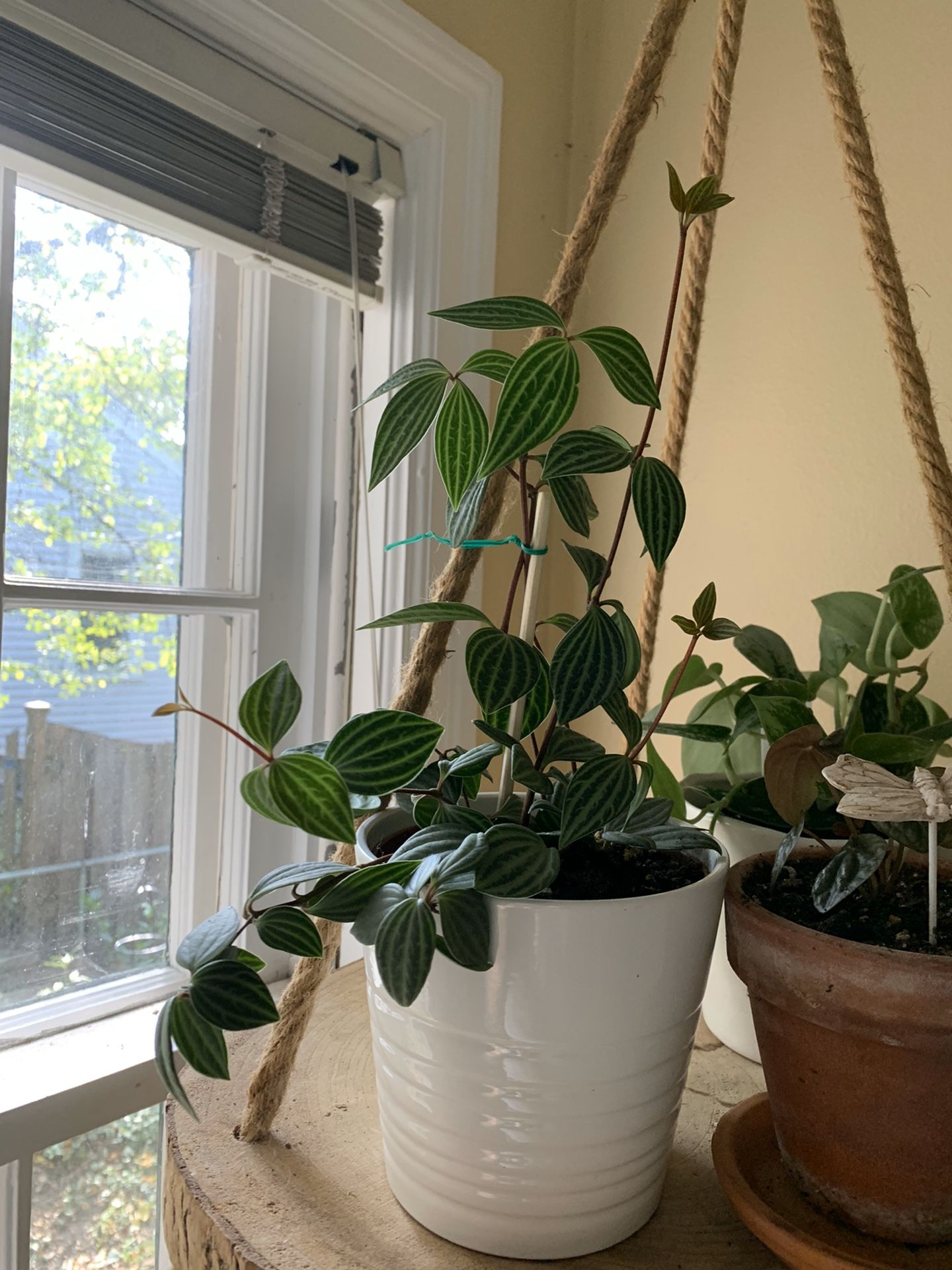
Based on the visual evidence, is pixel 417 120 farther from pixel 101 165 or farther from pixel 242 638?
pixel 242 638

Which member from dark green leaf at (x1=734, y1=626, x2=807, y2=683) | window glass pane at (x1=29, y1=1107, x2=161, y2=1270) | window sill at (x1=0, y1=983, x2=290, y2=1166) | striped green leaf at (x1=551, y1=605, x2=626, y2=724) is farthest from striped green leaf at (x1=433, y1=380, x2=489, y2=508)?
window glass pane at (x1=29, y1=1107, x2=161, y2=1270)

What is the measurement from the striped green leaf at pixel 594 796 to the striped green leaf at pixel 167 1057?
0.21 metres

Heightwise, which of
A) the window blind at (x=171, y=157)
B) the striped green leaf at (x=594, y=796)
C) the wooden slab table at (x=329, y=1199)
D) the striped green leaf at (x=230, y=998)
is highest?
the window blind at (x=171, y=157)

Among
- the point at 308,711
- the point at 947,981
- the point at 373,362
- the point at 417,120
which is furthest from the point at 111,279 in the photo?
the point at 947,981

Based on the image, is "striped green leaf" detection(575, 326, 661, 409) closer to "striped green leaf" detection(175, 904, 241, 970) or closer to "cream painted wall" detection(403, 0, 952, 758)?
"striped green leaf" detection(175, 904, 241, 970)

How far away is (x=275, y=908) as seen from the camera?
0.48 meters

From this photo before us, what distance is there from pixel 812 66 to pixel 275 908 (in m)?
1.16

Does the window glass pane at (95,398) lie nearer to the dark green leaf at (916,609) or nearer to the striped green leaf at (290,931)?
the striped green leaf at (290,931)

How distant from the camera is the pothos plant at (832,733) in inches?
21.4

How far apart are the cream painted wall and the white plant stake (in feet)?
1.79

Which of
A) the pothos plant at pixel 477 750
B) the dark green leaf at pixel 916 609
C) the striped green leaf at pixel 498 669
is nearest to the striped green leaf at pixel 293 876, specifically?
the pothos plant at pixel 477 750

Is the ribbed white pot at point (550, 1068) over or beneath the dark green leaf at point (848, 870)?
beneath

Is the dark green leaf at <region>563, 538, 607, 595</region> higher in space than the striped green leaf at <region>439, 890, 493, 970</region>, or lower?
higher

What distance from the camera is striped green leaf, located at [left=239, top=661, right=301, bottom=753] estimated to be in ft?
1.44
